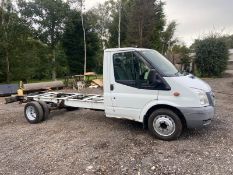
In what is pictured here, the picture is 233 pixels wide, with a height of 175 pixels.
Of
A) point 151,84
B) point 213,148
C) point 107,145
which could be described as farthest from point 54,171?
point 213,148

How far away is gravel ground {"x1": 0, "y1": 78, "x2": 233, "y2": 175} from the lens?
456 cm

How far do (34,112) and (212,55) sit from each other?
61.0 ft

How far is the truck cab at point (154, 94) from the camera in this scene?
18.5 feet

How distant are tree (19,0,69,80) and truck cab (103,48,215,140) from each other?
2802 centimetres

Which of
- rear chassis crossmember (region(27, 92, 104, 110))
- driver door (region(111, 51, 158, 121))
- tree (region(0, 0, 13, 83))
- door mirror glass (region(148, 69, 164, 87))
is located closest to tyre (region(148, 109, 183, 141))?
driver door (region(111, 51, 158, 121))

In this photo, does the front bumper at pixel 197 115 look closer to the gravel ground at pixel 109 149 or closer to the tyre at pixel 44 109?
the gravel ground at pixel 109 149

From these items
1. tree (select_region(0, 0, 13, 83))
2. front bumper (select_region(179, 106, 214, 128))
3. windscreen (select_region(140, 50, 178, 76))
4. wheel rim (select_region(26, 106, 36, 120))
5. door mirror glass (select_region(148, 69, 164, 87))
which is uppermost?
tree (select_region(0, 0, 13, 83))

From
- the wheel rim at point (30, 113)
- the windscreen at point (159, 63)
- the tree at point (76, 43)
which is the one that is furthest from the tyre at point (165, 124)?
the tree at point (76, 43)

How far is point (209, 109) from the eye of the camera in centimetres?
568

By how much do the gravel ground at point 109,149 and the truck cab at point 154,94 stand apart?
1.54ft

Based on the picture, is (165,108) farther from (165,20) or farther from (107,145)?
(165,20)

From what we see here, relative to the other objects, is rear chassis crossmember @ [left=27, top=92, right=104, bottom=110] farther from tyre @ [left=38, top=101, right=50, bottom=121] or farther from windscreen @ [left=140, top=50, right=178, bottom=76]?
windscreen @ [left=140, top=50, right=178, bottom=76]

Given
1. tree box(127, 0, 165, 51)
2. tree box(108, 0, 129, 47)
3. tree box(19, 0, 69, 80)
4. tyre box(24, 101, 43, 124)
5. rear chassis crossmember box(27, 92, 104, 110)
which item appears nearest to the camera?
rear chassis crossmember box(27, 92, 104, 110)

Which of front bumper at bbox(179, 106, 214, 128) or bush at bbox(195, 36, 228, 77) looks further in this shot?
bush at bbox(195, 36, 228, 77)
